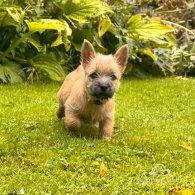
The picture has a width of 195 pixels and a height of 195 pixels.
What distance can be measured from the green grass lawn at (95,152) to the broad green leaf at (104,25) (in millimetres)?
2598

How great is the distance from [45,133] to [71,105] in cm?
49

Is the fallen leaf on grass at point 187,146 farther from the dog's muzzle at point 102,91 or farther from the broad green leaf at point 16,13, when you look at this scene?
the broad green leaf at point 16,13

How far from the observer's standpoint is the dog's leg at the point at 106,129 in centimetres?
687

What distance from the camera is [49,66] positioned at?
11.5m

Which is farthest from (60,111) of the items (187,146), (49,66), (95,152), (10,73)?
(49,66)

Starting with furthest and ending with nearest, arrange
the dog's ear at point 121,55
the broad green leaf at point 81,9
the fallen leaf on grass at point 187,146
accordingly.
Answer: the broad green leaf at point 81,9 < the dog's ear at point 121,55 < the fallen leaf on grass at point 187,146

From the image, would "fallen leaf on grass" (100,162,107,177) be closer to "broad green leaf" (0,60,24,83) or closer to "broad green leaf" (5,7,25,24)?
"broad green leaf" (5,7,25,24)

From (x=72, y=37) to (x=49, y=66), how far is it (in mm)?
921

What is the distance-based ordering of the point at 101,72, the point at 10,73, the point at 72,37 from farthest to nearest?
the point at 72,37
the point at 10,73
the point at 101,72

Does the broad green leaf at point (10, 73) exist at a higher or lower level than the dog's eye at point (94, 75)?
lower

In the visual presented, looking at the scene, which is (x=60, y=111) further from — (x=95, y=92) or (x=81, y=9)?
(x=81, y=9)

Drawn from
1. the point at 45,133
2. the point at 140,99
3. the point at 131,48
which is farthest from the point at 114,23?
the point at 45,133

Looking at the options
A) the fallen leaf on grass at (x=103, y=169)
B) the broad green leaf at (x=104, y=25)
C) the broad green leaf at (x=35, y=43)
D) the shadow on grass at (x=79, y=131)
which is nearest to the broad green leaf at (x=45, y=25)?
the broad green leaf at (x=35, y=43)

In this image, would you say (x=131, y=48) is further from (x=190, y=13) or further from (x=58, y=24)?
(x=190, y=13)
